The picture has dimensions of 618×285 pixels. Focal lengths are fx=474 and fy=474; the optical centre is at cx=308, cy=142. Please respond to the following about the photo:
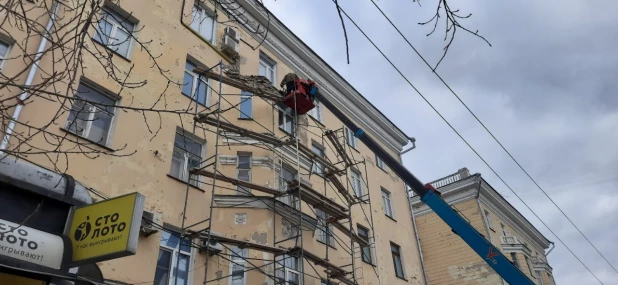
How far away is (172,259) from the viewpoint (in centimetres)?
975

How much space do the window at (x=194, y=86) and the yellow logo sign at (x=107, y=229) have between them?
6.21 metres

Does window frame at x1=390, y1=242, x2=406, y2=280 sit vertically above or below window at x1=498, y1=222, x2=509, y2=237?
below

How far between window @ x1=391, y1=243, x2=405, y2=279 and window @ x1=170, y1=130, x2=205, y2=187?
899 centimetres

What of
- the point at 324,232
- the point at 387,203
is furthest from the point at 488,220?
the point at 324,232

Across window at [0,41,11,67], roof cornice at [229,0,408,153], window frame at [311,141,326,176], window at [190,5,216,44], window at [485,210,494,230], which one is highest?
roof cornice at [229,0,408,153]

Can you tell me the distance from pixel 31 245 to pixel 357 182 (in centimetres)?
1326

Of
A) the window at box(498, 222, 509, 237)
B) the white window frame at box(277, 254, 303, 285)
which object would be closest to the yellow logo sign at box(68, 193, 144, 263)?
the white window frame at box(277, 254, 303, 285)

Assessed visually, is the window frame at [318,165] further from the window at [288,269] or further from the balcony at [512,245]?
the balcony at [512,245]

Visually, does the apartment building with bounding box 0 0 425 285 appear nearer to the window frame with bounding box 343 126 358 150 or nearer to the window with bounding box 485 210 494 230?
the window frame with bounding box 343 126 358 150

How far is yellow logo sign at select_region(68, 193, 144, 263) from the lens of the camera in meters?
5.91

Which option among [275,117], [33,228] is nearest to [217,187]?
[275,117]

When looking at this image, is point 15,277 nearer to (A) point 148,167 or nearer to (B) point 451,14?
(A) point 148,167

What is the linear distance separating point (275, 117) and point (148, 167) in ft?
17.6

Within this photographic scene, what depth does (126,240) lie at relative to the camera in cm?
586
